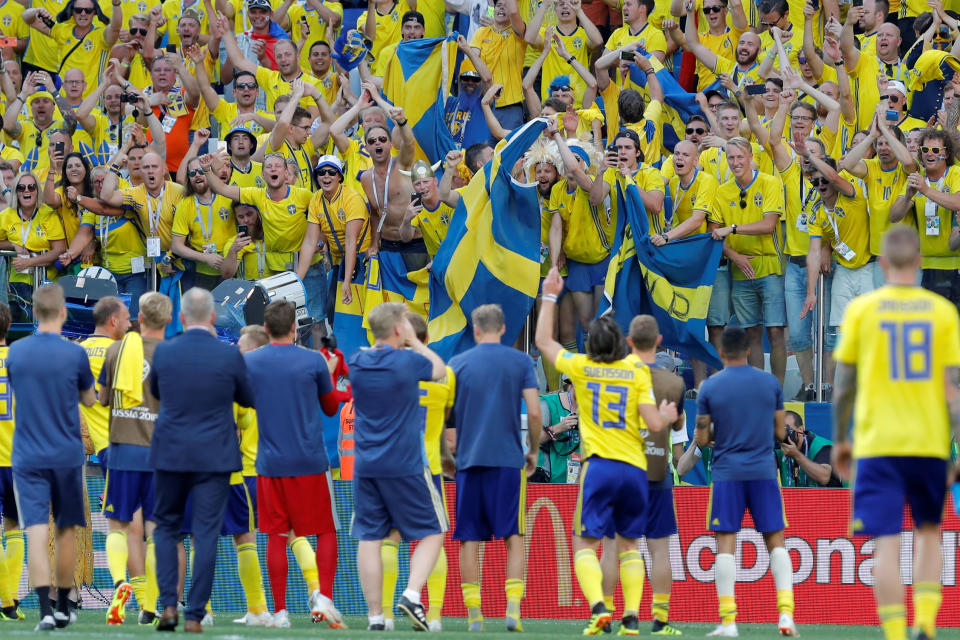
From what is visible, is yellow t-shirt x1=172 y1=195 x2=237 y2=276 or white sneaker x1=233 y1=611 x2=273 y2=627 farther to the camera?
yellow t-shirt x1=172 y1=195 x2=237 y2=276

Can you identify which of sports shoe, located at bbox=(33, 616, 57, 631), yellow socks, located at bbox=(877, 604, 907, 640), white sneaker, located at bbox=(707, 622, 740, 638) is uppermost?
yellow socks, located at bbox=(877, 604, 907, 640)

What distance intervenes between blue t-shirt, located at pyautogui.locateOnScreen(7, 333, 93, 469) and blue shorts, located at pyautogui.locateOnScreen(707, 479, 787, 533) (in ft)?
13.1

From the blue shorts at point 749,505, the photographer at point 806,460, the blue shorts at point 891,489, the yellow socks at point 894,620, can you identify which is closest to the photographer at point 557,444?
the photographer at point 806,460

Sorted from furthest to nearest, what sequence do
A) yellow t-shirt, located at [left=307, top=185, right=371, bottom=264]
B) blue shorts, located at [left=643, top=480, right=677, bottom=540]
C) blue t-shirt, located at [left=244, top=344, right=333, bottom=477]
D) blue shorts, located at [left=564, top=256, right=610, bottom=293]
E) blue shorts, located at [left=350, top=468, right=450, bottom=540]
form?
1. yellow t-shirt, located at [left=307, top=185, right=371, bottom=264]
2. blue shorts, located at [left=564, top=256, right=610, bottom=293]
3. blue shorts, located at [left=643, top=480, right=677, bottom=540]
4. blue t-shirt, located at [left=244, top=344, right=333, bottom=477]
5. blue shorts, located at [left=350, top=468, right=450, bottom=540]

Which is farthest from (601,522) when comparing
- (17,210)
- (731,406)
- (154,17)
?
(154,17)

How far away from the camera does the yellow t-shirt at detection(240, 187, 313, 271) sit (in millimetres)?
14211

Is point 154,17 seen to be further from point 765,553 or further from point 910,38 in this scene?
point 765,553

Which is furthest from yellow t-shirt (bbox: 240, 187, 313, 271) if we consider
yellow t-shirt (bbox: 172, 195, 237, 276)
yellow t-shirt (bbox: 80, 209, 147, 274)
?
yellow t-shirt (bbox: 80, 209, 147, 274)

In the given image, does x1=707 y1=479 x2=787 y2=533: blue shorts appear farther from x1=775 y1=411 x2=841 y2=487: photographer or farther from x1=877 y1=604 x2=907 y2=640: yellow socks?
x1=877 y1=604 x2=907 y2=640: yellow socks

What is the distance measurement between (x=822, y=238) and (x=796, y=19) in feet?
12.1

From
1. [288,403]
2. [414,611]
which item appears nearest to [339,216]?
[288,403]

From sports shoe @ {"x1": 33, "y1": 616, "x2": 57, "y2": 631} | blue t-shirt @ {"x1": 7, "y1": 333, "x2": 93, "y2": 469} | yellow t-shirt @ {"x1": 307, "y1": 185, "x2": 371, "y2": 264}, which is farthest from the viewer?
yellow t-shirt @ {"x1": 307, "y1": 185, "x2": 371, "y2": 264}

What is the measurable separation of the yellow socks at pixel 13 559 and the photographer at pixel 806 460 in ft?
18.6

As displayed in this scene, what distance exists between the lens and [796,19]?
15.6 m
